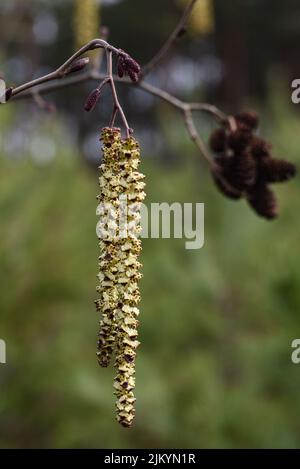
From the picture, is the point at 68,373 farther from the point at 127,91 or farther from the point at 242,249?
the point at 127,91

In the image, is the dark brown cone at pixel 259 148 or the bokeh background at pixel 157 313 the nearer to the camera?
the dark brown cone at pixel 259 148

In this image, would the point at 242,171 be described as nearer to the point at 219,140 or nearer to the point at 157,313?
the point at 219,140

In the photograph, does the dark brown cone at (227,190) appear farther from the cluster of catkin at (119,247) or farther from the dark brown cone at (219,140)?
the cluster of catkin at (119,247)

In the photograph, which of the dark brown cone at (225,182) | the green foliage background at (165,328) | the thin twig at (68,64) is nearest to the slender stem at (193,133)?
the dark brown cone at (225,182)

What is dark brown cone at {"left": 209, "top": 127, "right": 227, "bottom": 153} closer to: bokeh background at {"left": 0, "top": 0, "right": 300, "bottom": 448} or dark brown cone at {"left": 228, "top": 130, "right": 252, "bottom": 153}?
dark brown cone at {"left": 228, "top": 130, "right": 252, "bottom": 153}

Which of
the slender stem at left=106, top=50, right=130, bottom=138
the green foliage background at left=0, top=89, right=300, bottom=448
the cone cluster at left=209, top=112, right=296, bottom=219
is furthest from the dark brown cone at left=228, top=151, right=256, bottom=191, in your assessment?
the green foliage background at left=0, top=89, right=300, bottom=448

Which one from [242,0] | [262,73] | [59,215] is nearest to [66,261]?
[59,215]

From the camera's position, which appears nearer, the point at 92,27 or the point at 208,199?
the point at 92,27
